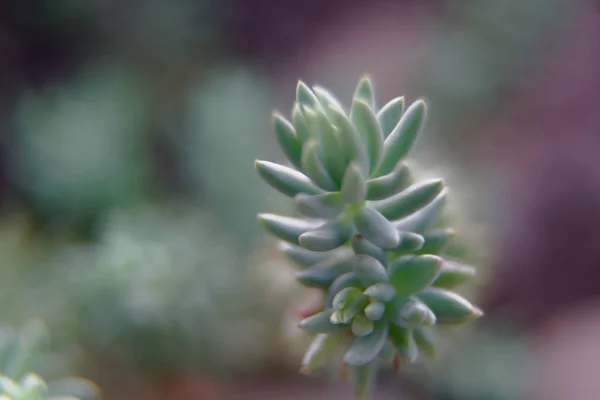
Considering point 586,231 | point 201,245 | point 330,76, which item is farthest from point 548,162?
point 201,245

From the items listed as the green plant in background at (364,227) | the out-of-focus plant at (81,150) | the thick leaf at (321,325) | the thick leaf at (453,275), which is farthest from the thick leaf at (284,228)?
the out-of-focus plant at (81,150)

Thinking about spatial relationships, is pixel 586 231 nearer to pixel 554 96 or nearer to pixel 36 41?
pixel 554 96

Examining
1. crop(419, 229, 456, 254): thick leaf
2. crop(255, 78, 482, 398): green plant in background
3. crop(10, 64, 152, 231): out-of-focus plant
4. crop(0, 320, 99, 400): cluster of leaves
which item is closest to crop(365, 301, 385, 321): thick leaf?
crop(255, 78, 482, 398): green plant in background

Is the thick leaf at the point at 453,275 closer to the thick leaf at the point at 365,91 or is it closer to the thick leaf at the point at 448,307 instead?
the thick leaf at the point at 448,307

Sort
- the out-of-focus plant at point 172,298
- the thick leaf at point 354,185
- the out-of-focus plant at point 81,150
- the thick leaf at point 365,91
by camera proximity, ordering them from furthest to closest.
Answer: the out-of-focus plant at point 81,150, the out-of-focus plant at point 172,298, the thick leaf at point 365,91, the thick leaf at point 354,185

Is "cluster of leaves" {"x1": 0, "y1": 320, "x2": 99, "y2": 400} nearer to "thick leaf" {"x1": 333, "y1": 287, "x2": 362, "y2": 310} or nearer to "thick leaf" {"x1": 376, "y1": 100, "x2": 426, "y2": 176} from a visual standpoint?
"thick leaf" {"x1": 333, "y1": 287, "x2": 362, "y2": 310}

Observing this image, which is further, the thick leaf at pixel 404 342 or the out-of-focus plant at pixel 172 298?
the out-of-focus plant at pixel 172 298

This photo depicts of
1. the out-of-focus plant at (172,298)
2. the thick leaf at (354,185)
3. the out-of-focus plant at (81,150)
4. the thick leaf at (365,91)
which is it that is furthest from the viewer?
the out-of-focus plant at (81,150)
